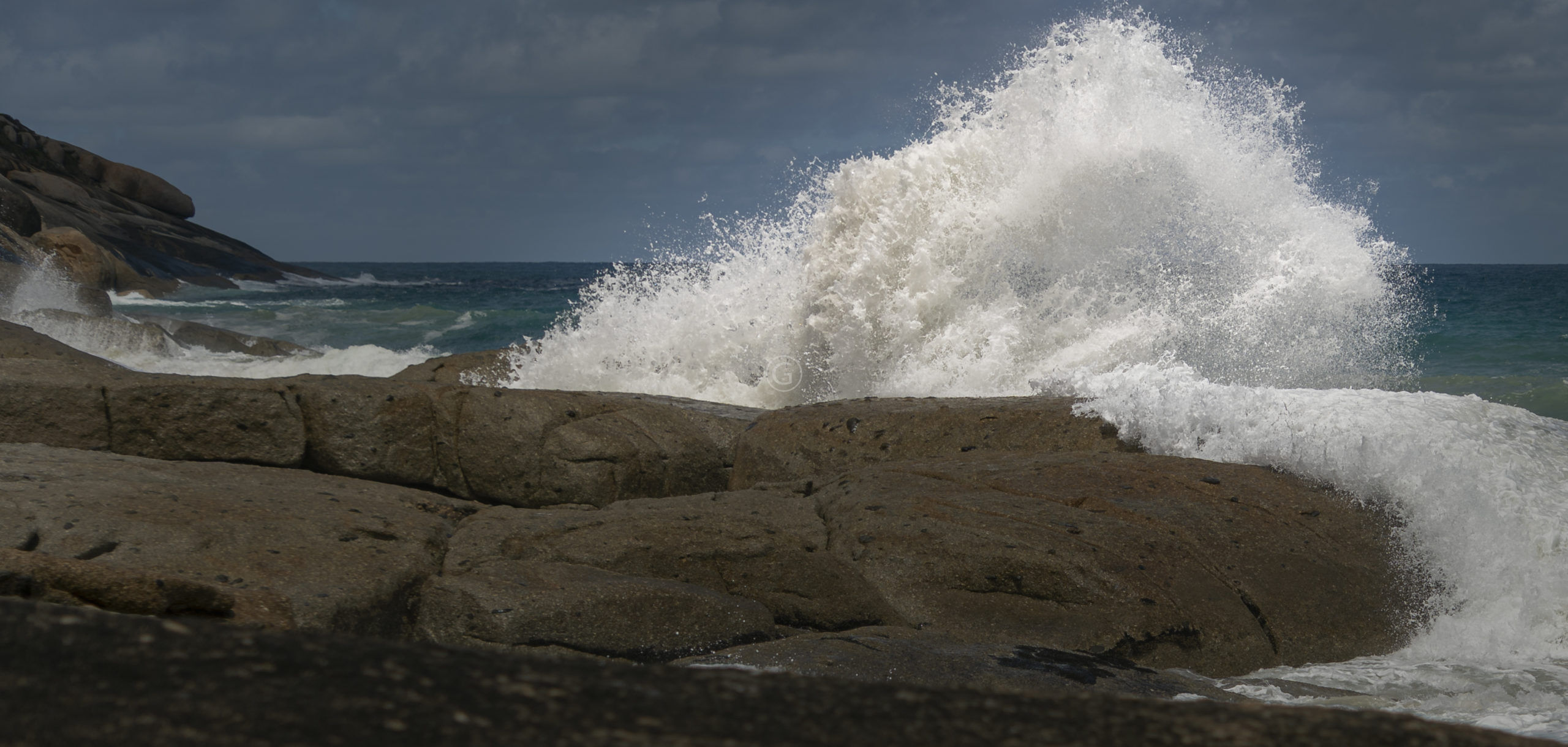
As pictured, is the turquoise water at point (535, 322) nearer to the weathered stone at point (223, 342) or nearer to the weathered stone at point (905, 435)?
the weathered stone at point (223, 342)

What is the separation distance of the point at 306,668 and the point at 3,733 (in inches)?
12.0

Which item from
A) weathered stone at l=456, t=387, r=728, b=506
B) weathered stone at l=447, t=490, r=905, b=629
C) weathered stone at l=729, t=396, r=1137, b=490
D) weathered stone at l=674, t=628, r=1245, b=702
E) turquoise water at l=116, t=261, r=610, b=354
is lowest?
weathered stone at l=674, t=628, r=1245, b=702

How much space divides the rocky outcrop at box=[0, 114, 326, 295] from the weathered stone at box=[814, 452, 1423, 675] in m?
24.1

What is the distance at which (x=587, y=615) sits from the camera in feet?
10.6

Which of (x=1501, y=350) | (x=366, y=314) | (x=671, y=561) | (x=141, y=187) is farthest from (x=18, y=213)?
(x=1501, y=350)

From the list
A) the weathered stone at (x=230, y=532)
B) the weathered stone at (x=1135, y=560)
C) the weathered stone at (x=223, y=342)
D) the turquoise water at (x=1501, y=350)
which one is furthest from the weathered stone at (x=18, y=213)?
the turquoise water at (x=1501, y=350)

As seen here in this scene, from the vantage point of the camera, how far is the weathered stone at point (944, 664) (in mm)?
2941

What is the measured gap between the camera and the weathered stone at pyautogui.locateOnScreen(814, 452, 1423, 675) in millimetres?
3607

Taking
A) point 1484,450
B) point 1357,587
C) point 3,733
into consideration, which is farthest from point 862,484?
point 3,733

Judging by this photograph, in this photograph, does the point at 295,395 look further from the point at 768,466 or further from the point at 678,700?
the point at 678,700

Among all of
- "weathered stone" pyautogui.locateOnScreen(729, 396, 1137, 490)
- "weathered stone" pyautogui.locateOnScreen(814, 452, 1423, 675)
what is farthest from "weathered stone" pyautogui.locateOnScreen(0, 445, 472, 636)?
"weathered stone" pyautogui.locateOnScreen(729, 396, 1137, 490)

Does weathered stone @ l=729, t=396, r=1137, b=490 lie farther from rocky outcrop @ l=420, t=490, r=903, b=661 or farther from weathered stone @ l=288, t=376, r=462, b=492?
weathered stone @ l=288, t=376, r=462, b=492

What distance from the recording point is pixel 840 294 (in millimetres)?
8727

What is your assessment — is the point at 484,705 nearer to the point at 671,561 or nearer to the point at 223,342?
the point at 671,561
